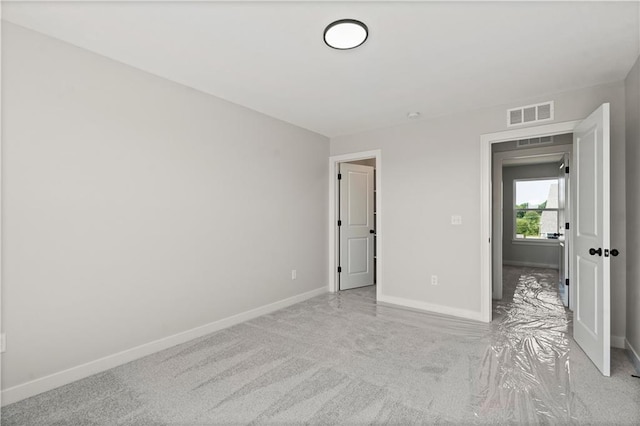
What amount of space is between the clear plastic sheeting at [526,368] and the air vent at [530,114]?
2.20m

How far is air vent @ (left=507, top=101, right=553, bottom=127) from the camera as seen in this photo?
327 centimetres

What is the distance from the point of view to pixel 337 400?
208 centimetres

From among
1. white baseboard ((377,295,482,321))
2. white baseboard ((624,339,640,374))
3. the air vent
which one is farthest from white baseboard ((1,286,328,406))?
the air vent

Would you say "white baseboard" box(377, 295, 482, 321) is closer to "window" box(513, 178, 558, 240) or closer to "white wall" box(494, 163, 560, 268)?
"white wall" box(494, 163, 560, 268)

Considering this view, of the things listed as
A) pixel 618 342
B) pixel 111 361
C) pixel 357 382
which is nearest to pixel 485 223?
pixel 618 342

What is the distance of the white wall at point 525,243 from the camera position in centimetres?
744

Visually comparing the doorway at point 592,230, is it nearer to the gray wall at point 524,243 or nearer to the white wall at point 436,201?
the white wall at point 436,201

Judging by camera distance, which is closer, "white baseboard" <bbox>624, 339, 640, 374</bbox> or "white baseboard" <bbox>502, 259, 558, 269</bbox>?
"white baseboard" <bbox>624, 339, 640, 374</bbox>

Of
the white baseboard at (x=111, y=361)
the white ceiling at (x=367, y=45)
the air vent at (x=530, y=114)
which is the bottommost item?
the white baseboard at (x=111, y=361)

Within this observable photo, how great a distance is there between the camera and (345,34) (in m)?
2.17

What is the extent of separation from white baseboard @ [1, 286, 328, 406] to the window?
7.03 meters

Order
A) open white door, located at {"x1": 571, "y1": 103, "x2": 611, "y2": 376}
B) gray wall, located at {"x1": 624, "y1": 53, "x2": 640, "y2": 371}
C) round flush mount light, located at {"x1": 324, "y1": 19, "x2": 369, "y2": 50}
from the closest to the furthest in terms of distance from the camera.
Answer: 1. round flush mount light, located at {"x1": 324, "y1": 19, "x2": 369, "y2": 50}
2. open white door, located at {"x1": 571, "y1": 103, "x2": 611, "y2": 376}
3. gray wall, located at {"x1": 624, "y1": 53, "x2": 640, "y2": 371}

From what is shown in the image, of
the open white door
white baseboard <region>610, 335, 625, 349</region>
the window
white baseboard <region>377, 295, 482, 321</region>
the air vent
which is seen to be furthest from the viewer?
the window

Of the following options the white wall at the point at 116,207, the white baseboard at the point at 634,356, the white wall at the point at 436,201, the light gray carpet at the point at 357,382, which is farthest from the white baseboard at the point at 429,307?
the white wall at the point at 116,207
